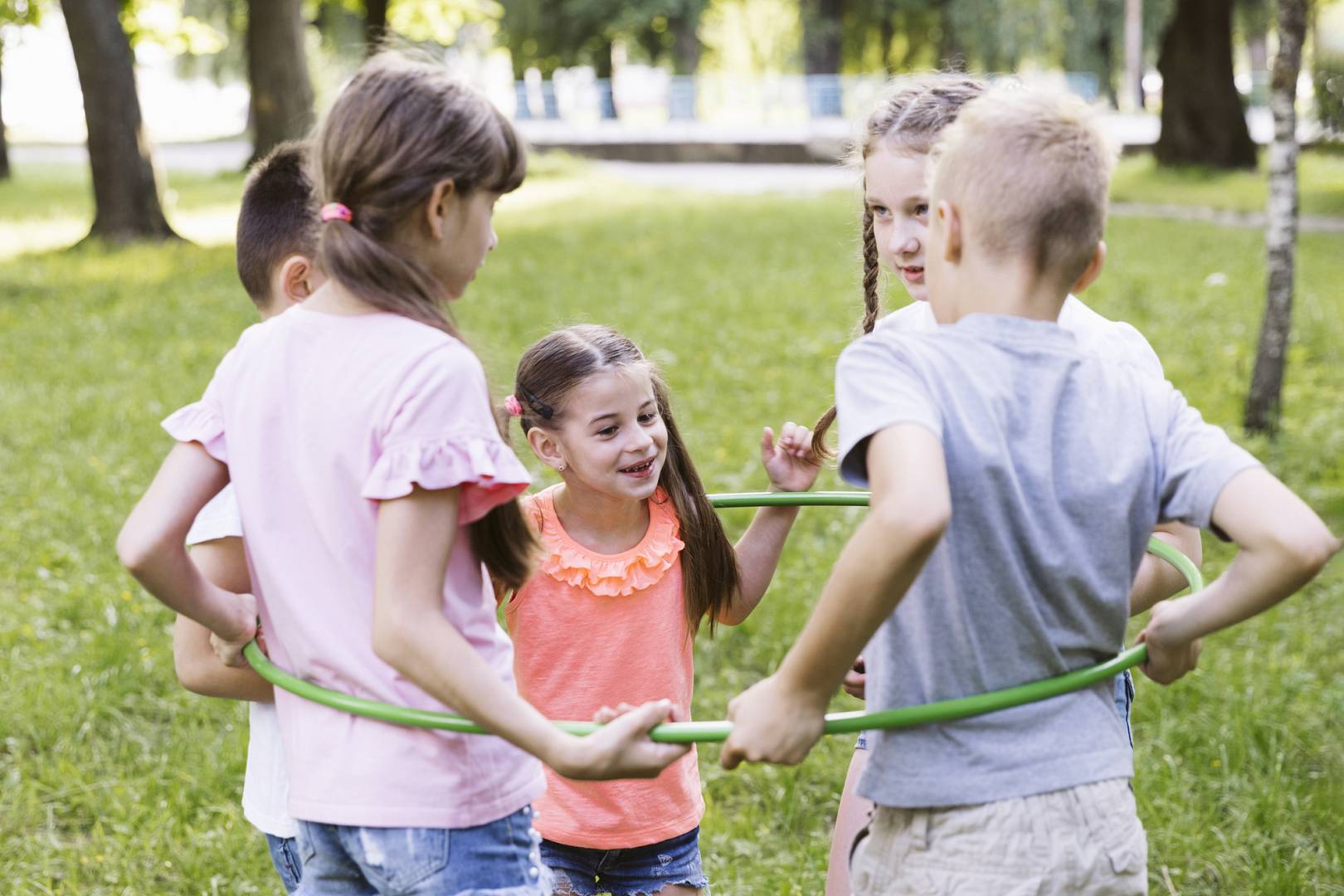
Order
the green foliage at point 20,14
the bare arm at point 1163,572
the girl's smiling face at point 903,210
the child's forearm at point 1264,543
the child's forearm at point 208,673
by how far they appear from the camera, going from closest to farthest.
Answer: the child's forearm at point 1264,543, the child's forearm at point 208,673, the bare arm at point 1163,572, the girl's smiling face at point 903,210, the green foliage at point 20,14

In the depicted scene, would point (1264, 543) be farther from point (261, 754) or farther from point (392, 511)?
point (261, 754)

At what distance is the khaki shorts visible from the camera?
6.39 ft

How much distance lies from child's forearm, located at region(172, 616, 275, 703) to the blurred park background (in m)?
0.71

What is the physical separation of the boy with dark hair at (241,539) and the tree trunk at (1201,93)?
19.0m

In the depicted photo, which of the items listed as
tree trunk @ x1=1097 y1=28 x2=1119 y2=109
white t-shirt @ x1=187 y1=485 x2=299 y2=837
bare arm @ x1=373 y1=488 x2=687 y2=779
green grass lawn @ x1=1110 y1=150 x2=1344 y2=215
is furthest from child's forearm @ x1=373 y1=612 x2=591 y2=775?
tree trunk @ x1=1097 y1=28 x2=1119 y2=109

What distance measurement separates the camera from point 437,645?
6.17 feet

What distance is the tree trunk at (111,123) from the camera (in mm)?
13656

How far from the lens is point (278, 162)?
9.62 feet

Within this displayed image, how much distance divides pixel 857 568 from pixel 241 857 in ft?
8.79

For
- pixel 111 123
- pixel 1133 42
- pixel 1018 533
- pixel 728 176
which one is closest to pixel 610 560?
pixel 1018 533

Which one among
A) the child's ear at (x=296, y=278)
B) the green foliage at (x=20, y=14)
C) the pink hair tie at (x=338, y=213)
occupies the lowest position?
the child's ear at (x=296, y=278)

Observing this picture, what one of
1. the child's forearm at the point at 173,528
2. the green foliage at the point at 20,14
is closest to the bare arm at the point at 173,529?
the child's forearm at the point at 173,528

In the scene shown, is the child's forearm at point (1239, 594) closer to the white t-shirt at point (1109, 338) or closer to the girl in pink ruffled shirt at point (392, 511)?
the white t-shirt at point (1109, 338)

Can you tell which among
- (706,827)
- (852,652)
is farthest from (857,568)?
(706,827)
